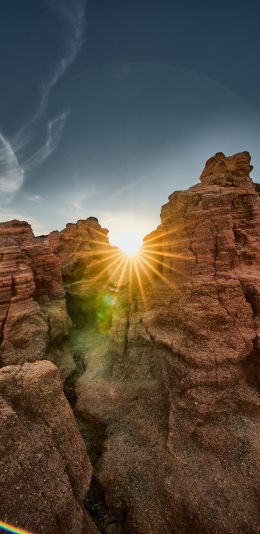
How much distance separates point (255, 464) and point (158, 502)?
5.17 meters

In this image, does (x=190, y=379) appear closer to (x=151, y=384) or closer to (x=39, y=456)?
(x=151, y=384)

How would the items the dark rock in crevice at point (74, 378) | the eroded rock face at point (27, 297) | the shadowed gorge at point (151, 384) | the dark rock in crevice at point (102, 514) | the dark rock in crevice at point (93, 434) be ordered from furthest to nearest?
1. the dark rock in crevice at point (74, 378)
2. the eroded rock face at point (27, 297)
3. the dark rock in crevice at point (93, 434)
4. the dark rock in crevice at point (102, 514)
5. the shadowed gorge at point (151, 384)

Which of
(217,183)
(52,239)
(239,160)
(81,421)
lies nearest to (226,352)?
(81,421)

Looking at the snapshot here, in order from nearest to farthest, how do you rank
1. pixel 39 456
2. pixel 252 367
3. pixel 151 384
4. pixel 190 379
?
pixel 39 456 → pixel 190 379 → pixel 252 367 → pixel 151 384

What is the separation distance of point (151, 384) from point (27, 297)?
11679mm

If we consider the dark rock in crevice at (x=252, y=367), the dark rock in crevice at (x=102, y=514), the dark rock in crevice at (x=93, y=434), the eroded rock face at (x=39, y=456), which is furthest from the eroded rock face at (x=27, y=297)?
the dark rock in crevice at (x=252, y=367)

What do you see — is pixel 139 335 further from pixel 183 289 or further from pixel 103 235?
pixel 103 235

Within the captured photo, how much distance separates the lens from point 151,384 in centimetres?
1497

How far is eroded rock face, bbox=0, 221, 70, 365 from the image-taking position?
16.4 meters

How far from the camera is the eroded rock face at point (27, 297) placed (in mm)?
16375

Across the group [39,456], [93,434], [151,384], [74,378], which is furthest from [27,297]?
[39,456]

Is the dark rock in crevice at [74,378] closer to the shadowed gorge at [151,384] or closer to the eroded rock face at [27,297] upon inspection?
the shadowed gorge at [151,384]

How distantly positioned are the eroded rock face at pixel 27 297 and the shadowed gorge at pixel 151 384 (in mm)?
93

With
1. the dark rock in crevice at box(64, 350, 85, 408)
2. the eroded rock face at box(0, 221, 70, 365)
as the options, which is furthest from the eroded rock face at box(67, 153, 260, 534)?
the eroded rock face at box(0, 221, 70, 365)
